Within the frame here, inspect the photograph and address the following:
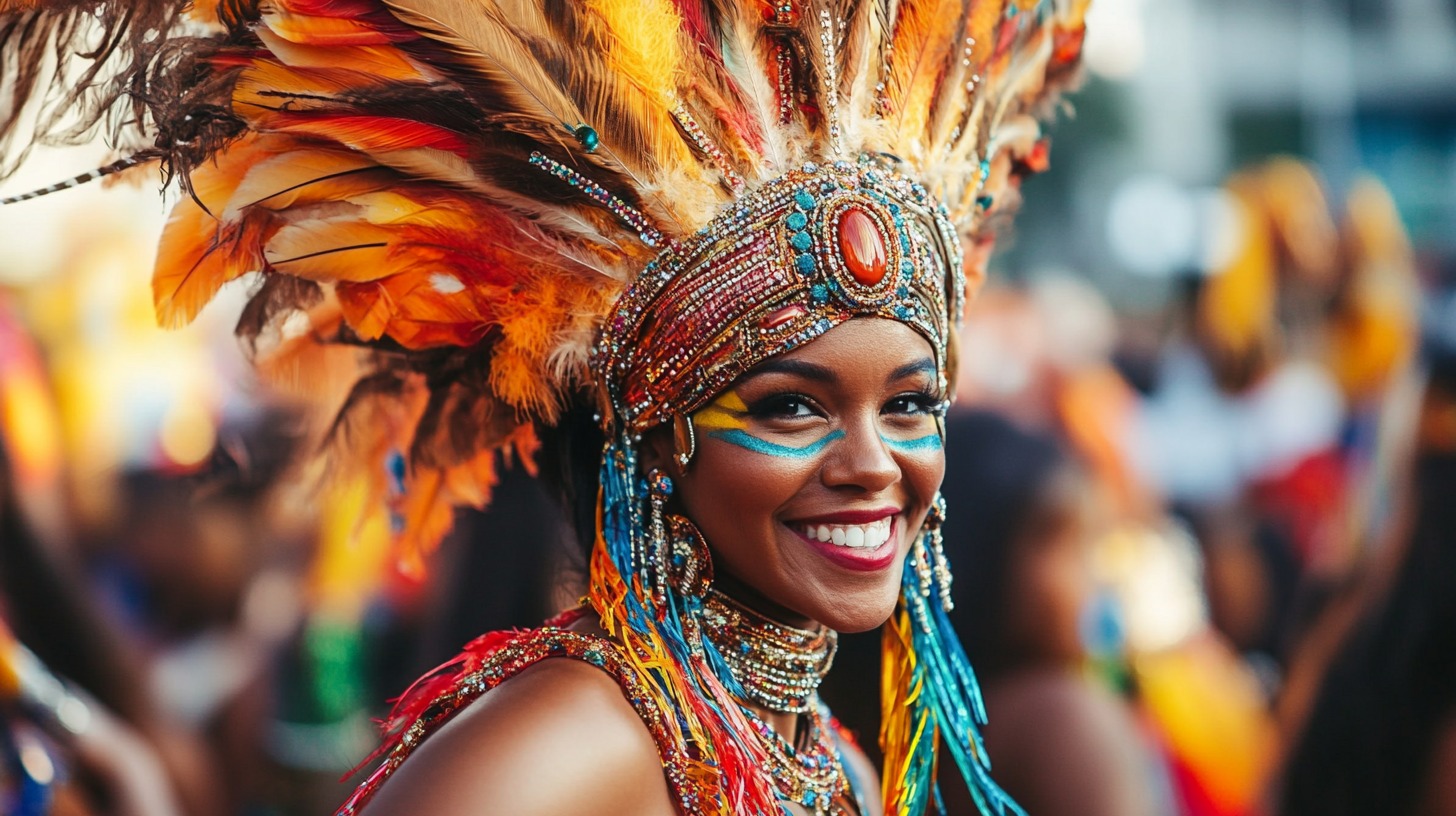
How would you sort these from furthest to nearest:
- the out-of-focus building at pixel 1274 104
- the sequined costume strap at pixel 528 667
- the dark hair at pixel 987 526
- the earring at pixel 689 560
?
the out-of-focus building at pixel 1274 104 < the dark hair at pixel 987 526 < the earring at pixel 689 560 < the sequined costume strap at pixel 528 667

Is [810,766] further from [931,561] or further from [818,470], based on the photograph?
[818,470]

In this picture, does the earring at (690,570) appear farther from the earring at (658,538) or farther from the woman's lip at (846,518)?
the woman's lip at (846,518)

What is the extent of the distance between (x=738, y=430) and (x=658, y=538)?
9.5 inches

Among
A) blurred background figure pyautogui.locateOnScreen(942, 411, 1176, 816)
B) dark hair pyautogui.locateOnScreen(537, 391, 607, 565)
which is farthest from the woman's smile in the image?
blurred background figure pyautogui.locateOnScreen(942, 411, 1176, 816)

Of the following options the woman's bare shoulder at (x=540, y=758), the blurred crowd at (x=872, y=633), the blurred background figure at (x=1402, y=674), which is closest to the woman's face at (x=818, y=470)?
the woman's bare shoulder at (x=540, y=758)

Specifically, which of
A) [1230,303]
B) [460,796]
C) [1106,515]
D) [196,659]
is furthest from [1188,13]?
[460,796]

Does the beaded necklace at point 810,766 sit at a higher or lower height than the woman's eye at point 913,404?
lower

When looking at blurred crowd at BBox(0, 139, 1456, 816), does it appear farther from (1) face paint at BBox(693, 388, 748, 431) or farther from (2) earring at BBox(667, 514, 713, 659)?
(1) face paint at BBox(693, 388, 748, 431)

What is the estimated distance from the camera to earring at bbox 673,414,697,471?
7.86ft

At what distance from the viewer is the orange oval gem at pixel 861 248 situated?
2373 mm

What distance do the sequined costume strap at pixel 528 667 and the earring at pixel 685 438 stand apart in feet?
1.07

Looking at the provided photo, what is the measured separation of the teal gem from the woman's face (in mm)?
455

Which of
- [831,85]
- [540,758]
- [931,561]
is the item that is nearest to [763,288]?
[831,85]

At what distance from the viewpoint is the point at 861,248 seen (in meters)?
2.38
